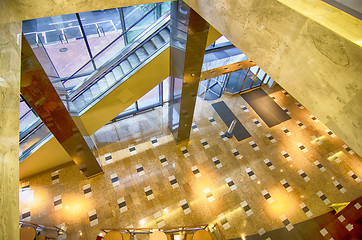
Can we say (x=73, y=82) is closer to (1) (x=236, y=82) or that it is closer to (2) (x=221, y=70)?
(2) (x=221, y=70)

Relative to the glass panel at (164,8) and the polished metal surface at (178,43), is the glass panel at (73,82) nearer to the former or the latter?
the polished metal surface at (178,43)

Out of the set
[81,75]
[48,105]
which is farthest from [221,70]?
[48,105]

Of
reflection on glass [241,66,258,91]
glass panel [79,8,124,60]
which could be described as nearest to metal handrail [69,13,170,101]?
glass panel [79,8,124,60]

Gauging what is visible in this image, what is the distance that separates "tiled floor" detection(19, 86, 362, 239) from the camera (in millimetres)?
5809

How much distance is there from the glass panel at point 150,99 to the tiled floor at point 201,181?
39cm

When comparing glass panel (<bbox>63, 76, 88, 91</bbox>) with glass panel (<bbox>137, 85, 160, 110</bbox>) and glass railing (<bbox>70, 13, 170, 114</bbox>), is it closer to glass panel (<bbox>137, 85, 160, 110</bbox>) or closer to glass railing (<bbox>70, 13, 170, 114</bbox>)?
glass railing (<bbox>70, 13, 170, 114</bbox>)

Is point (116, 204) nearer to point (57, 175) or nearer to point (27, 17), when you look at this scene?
point (57, 175)

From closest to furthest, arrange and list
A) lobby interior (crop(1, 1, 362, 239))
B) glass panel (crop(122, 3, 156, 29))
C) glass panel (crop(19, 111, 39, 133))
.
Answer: glass panel (crop(19, 111, 39, 133)) < glass panel (crop(122, 3, 156, 29)) < lobby interior (crop(1, 1, 362, 239))

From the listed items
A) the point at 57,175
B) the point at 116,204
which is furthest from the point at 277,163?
the point at 57,175

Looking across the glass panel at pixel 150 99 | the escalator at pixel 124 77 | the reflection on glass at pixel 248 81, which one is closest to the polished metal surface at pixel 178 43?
the escalator at pixel 124 77

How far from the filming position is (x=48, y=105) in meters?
3.93

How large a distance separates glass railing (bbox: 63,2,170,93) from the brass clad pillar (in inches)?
49.6

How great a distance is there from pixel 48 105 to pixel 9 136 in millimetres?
2979

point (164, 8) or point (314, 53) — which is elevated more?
point (164, 8)
